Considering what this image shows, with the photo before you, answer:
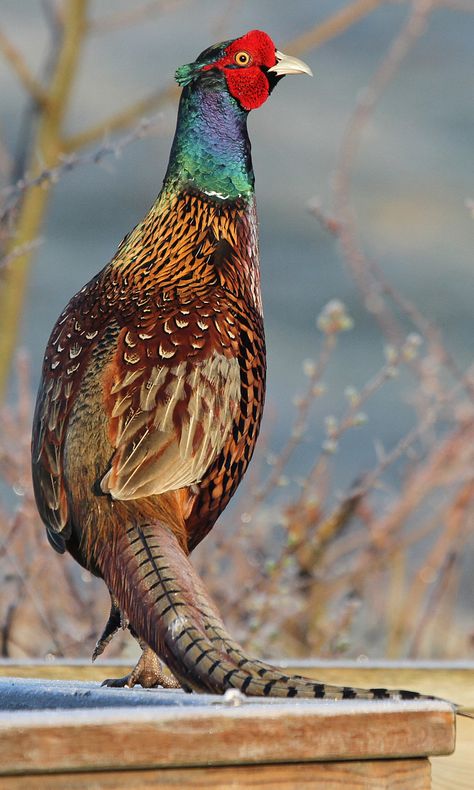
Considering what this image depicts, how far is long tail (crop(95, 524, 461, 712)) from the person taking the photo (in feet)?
6.38

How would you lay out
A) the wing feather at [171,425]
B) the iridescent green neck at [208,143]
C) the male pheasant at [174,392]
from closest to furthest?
the male pheasant at [174,392]
the wing feather at [171,425]
the iridescent green neck at [208,143]

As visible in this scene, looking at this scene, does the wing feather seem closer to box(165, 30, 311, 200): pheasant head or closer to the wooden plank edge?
box(165, 30, 311, 200): pheasant head

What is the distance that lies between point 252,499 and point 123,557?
2.19m

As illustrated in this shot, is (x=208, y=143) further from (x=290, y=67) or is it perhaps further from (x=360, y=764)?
(x=360, y=764)

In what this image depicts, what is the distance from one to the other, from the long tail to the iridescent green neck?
0.88m

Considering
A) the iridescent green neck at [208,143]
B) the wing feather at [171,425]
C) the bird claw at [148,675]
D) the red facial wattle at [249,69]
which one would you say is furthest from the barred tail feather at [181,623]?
the red facial wattle at [249,69]

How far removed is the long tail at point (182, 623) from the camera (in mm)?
1944

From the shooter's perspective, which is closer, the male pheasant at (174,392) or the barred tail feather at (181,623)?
the barred tail feather at (181,623)

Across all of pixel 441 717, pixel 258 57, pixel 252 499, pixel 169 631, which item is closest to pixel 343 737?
pixel 441 717

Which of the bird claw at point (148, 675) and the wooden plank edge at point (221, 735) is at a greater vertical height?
the bird claw at point (148, 675)

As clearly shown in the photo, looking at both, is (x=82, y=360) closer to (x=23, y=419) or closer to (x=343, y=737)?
(x=343, y=737)

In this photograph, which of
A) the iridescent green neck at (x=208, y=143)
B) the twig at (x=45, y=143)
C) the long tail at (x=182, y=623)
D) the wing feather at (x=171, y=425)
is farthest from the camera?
the twig at (x=45, y=143)

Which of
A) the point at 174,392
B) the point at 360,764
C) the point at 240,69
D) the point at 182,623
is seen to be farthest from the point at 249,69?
the point at 360,764

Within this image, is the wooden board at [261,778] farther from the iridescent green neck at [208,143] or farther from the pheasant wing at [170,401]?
the iridescent green neck at [208,143]
